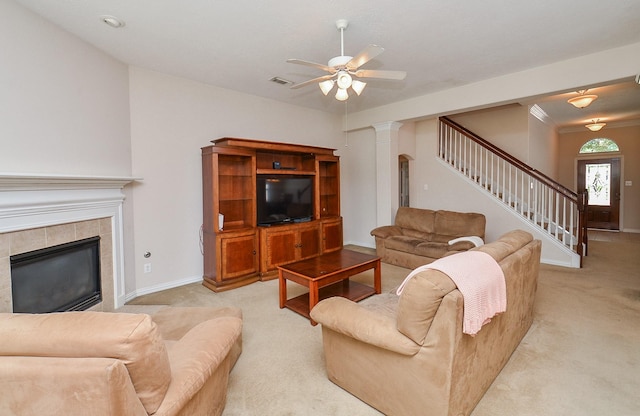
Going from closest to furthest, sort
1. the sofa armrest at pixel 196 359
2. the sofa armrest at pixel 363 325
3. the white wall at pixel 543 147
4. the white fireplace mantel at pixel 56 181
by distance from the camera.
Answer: the sofa armrest at pixel 196 359 → the sofa armrest at pixel 363 325 → the white fireplace mantel at pixel 56 181 → the white wall at pixel 543 147

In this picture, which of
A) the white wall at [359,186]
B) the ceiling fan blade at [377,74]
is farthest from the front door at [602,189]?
the ceiling fan blade at [377,74]

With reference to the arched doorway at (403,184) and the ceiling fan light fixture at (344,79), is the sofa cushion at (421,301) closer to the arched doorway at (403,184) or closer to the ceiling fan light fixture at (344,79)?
the ceiling fan light fixture at (344,79)

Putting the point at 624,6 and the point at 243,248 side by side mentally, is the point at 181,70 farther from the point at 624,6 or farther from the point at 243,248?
the point at 624,6

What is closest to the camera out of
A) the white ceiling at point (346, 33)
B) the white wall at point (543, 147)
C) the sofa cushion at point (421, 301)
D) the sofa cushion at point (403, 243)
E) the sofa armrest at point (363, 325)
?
the sofa cushion at point (421, 301)

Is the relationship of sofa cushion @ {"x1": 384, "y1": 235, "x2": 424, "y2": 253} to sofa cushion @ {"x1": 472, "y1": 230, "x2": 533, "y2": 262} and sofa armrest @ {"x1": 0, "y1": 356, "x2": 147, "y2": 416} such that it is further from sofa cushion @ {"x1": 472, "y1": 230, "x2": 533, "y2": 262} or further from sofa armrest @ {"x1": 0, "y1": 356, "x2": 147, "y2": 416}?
sofa armrest @ {"x1": 0, "y1": 356, "x2": 147, "y2": 416}

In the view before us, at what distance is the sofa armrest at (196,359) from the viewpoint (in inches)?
48.3

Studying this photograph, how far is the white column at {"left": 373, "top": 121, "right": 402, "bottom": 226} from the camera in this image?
5.65 metres

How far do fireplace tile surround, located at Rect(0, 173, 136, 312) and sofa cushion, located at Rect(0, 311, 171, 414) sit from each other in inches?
63.2

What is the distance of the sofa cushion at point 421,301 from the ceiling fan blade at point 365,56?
5.74 ft

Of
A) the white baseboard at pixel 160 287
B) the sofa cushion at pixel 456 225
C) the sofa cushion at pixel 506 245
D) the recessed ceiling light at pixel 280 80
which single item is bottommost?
the white baseboard at pixel 160 287

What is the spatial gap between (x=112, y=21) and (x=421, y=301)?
10.9 feet

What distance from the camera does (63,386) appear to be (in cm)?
102

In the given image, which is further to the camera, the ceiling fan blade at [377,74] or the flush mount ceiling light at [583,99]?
the flush mount ceiling light at [583,99]

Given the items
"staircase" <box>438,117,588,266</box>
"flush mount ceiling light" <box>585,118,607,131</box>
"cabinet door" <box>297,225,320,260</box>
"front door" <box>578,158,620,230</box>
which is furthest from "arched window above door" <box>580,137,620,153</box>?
"cabinet door" <box>297,225,320,260</box>
